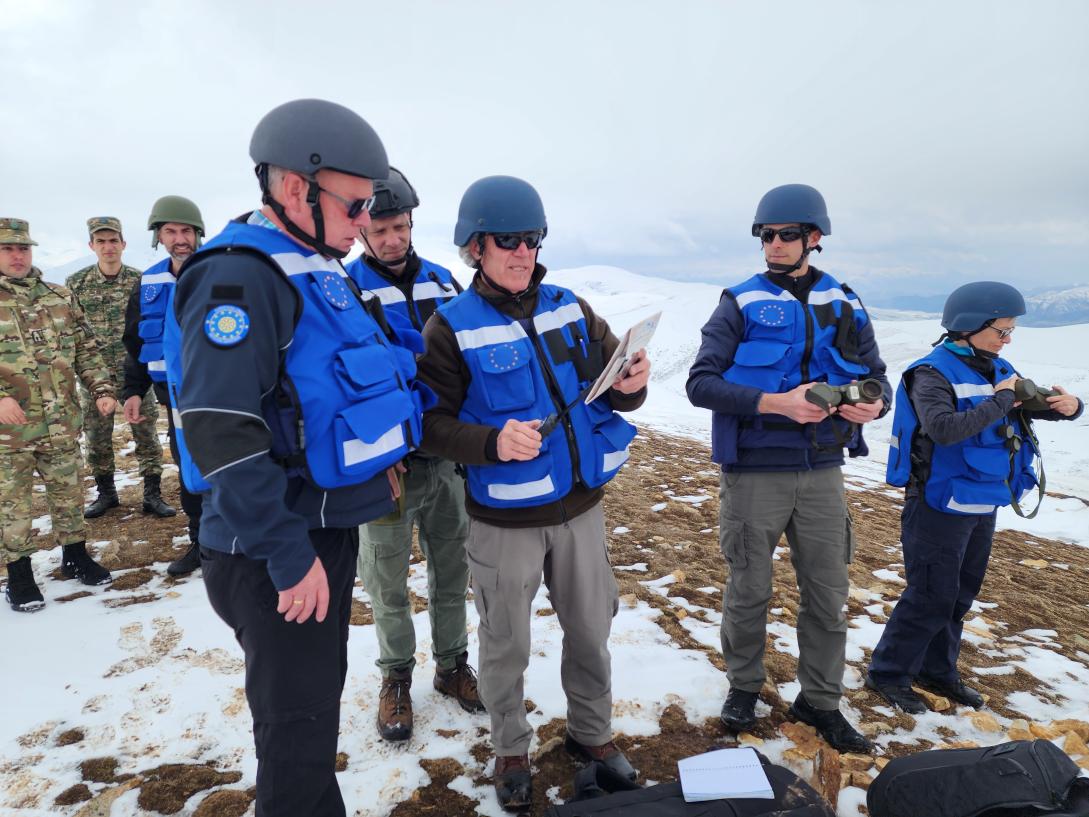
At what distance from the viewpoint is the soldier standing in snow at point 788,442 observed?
11.8 ft

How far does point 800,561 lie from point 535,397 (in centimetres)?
216

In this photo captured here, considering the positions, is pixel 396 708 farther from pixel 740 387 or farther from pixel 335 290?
pixel 740 387

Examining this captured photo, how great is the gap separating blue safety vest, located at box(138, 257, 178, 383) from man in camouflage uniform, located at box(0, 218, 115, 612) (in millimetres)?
718

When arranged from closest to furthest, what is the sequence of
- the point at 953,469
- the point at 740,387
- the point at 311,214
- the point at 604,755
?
the point at 311,214
the point at 604,755
the point at 740,387
the point at 953,469

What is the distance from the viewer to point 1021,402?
405 centimetres

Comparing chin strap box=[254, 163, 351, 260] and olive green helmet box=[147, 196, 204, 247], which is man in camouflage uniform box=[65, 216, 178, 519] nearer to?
olive green helmet box=[147, 196, 204, 247]

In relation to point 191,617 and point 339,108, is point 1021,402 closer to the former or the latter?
point 339,108

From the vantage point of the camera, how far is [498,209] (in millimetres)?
2943

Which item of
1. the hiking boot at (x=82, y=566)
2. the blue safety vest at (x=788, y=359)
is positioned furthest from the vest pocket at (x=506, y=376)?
the hiking boot at (x=82, y=566)

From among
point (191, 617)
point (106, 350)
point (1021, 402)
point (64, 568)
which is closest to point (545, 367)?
point (1021, 402)

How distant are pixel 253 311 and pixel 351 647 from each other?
3.57 m

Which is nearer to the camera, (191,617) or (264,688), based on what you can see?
(264,688)

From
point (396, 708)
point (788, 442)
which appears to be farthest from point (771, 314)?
point (396, 708)

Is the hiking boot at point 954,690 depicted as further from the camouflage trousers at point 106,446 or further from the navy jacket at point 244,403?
the camouflage trousers at point 106,446
